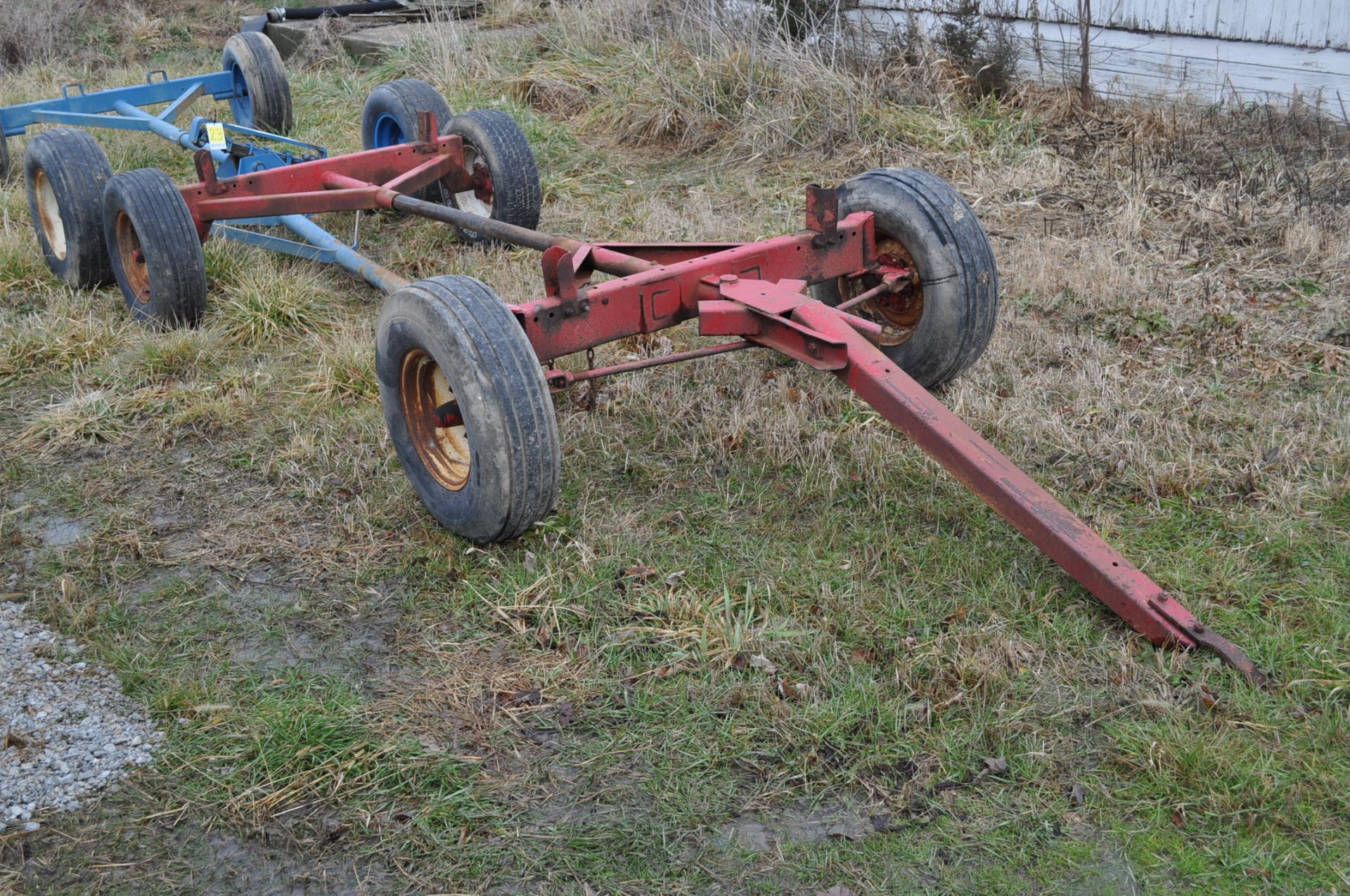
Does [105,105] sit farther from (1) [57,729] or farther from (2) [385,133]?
(1) [57,729]

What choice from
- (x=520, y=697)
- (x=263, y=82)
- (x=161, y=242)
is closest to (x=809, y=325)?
(x=520, y=697)

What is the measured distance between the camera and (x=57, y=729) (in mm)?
3168

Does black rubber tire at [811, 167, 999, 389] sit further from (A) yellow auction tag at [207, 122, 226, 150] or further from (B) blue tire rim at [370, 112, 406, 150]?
(A) yellow auction tag at [207, 122, 226, 150]

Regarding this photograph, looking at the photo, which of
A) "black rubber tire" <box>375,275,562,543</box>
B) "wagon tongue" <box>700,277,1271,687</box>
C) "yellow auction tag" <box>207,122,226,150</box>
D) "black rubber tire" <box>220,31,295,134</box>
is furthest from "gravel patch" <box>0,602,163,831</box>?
"black rubber tire" <box>220,31,295,134</box>

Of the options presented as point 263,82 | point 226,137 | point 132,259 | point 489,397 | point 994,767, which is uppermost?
point 263,82

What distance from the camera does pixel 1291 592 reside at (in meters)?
3.50

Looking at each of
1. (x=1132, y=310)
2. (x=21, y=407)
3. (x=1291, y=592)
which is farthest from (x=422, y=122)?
(x=1291, y=592)

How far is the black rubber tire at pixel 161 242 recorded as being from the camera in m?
5.32

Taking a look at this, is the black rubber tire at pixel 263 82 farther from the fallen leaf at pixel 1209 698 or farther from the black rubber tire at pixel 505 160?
the fallen leaf at pixel 1209 698

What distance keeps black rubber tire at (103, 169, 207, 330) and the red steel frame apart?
111cm

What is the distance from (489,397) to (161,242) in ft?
8.54

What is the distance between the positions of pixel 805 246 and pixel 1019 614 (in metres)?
1.63

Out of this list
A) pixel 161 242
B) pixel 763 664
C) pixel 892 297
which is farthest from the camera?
pixel 161 242

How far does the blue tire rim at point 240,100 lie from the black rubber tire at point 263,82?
0.04 metres
